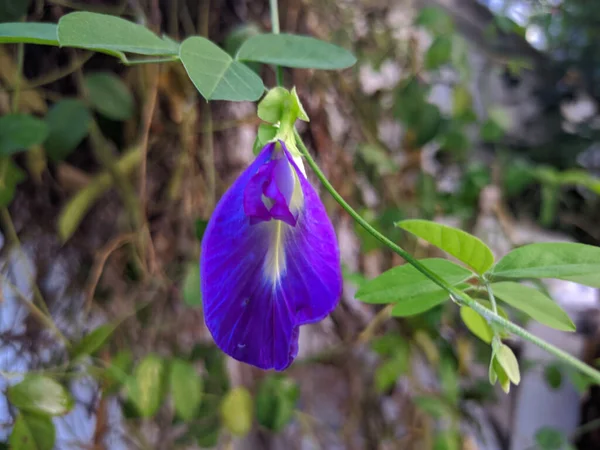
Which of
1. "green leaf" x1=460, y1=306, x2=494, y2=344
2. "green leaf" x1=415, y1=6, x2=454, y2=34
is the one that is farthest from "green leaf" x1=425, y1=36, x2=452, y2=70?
"green leaf" x1=460, y1=306, x2=494, y2=344

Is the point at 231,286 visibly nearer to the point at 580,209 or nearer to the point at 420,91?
the point at 420,91

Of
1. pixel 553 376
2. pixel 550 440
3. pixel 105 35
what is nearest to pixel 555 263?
pixel 105 35

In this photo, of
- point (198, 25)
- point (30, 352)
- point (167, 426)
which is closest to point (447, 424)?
point (167, 426)

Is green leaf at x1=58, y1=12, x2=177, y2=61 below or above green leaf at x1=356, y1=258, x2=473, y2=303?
above

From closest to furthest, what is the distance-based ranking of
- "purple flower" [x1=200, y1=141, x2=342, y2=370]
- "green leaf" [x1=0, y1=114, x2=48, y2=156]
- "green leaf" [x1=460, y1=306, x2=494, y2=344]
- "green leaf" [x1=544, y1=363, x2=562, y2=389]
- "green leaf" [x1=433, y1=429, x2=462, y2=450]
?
"purple flower" [x1=200, y1=141, x2=342, y2=370]
"green leaf" [x1=460, y1=306, x2=494, y2=344]
"green leaf" [x1=0, y1=114, x2=48, y2=156]
"green leaf" [x1=433, y1=429, x2=462, y2=450]
"green leaf" [x1=544, y1=363, x2=562, y2=389]

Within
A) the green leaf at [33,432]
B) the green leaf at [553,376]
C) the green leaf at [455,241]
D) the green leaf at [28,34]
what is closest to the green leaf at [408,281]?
the green leaf at [455,241]

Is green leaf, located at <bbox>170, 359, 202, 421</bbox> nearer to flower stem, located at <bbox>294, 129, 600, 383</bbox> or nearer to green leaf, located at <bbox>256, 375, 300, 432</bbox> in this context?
green leaf, located at <bbox>256, 375, 300, 432</bbox>

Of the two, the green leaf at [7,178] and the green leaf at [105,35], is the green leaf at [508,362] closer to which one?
the green leaf at [105,35]
